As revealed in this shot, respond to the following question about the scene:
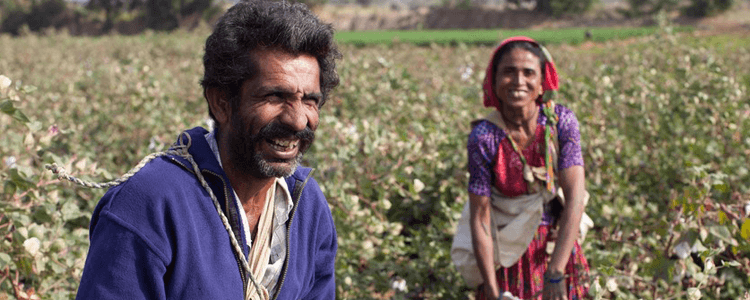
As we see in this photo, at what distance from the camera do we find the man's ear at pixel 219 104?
147cm

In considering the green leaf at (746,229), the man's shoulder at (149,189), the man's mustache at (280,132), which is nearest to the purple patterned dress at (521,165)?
the green leaf at (746,229)

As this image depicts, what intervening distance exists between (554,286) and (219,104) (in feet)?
4.47

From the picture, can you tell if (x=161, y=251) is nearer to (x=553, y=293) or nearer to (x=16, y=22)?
(x=553, y=293)

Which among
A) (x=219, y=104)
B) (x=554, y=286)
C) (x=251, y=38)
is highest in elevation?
(x=251, y=38)

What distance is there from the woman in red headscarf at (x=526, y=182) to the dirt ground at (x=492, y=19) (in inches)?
1538

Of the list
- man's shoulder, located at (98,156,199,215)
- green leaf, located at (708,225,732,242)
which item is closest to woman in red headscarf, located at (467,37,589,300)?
green leaf, located at (708,225,732,242)

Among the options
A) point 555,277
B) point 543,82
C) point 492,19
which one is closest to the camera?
point 555,277

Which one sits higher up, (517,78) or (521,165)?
(517,78)

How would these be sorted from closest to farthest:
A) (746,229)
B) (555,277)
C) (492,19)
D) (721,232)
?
(746,229) → (721,232) → (555,277) → (492,19)

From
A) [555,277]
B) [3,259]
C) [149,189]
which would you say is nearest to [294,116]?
[149,189]

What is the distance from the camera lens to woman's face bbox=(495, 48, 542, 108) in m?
2.34

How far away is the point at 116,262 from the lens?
1.23m

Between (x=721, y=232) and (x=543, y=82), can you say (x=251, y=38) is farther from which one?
(x=721, y=232)

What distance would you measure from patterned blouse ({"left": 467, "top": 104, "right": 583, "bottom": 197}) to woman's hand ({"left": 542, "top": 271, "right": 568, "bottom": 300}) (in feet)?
0.97
